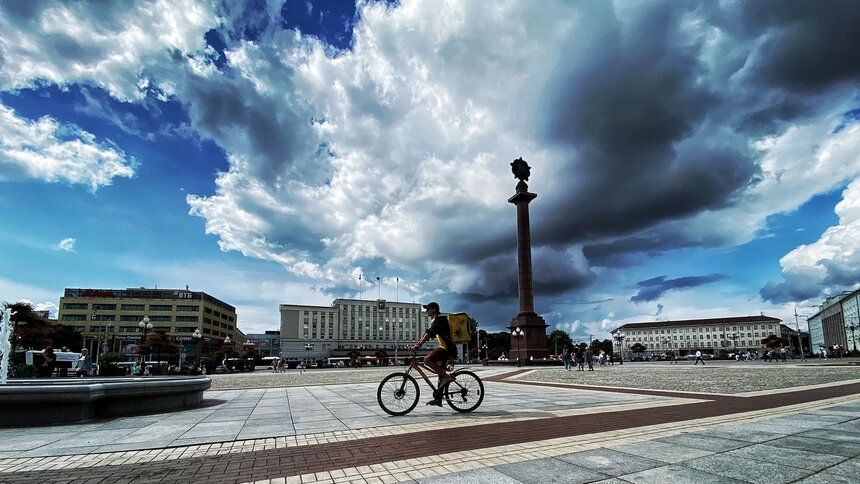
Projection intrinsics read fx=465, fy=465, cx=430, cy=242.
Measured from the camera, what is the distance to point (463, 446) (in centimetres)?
591

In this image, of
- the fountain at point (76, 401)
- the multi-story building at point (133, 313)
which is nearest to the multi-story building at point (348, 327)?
the multi-story building at point (133, 313)

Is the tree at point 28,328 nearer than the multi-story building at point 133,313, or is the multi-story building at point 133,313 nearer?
the tree at point 28,328

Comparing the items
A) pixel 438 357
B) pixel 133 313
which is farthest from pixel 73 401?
pixel 133 313

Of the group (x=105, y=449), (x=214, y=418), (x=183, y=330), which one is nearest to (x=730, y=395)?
(x=214, y=418)

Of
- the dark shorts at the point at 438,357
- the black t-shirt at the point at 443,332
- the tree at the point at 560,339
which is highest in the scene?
the black t-shirt at the point at 443,332

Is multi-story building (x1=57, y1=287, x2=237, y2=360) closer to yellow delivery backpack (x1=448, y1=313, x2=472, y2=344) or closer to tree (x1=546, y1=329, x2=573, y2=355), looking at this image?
yellow delivery backpack (x1=448, y1=313, x2=472, y2=344)

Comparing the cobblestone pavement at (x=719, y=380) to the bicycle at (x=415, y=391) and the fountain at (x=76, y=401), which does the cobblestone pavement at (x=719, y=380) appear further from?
the fountain at (x=76, y=401)

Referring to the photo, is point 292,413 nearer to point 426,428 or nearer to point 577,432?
point 426,428

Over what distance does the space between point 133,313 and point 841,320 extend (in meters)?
188

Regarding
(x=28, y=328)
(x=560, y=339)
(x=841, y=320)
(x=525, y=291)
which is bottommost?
(x=560, y=339)

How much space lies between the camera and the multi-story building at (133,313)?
10644 centimetres

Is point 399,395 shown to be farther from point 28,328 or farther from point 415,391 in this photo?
point 28,328

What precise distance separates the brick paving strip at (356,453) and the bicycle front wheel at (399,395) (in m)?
1.88

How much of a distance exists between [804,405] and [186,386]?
44.4 feet
